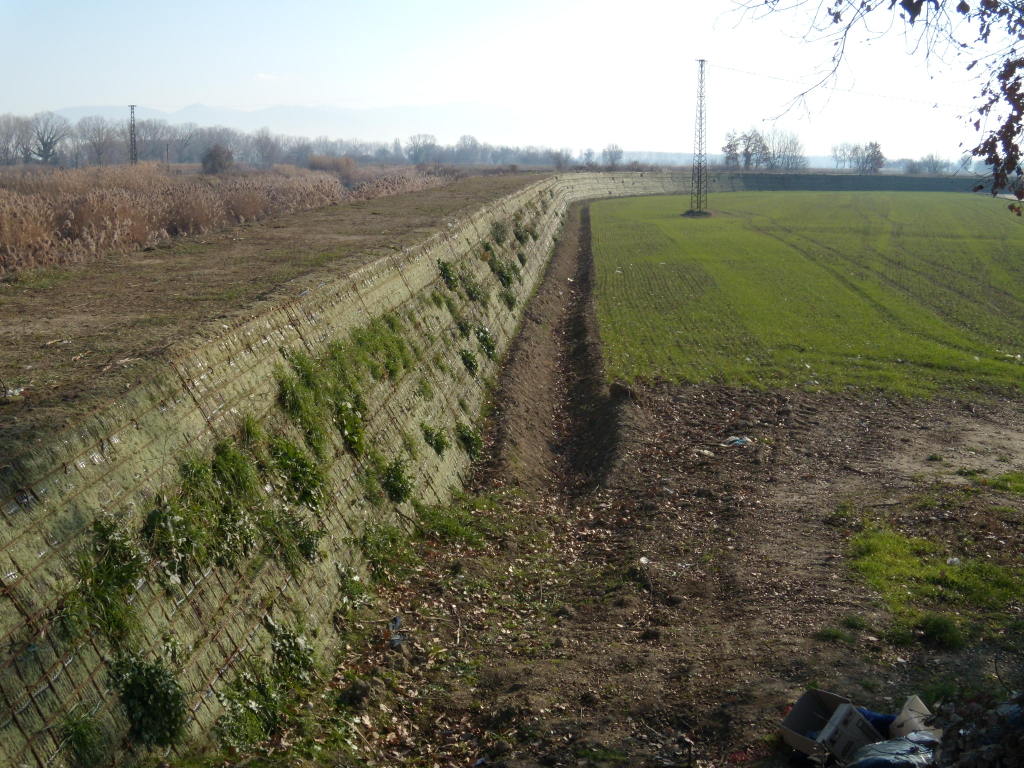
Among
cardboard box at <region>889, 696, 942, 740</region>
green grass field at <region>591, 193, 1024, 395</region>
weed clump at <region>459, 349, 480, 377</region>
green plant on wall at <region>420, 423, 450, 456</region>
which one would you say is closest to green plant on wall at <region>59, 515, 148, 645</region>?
cardboard box at <region>889, 696, 942, 740</region>

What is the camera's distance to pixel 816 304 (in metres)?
26.1

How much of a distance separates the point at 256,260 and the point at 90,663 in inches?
386

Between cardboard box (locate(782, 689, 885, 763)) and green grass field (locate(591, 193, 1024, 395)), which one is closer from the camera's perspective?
cardboard box (locate(782, 689, 885, 763))

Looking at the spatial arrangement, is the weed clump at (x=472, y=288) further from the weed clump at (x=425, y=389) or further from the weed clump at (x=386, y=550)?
the weed clump at (x=386, y=550)

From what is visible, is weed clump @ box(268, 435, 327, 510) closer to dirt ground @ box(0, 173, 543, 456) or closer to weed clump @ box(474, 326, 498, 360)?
dirt ground @ box(0, 173, 543, 456)

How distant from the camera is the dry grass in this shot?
14469 millimetres

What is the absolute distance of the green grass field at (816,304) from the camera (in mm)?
18578

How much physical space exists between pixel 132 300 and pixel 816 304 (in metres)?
21.0

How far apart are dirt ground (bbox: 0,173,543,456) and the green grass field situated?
699 cm

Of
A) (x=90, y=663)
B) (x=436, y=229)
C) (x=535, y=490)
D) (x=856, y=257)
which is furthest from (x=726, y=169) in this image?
(x=90, y=663)

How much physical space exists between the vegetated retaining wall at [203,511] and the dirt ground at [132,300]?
13.5 inches

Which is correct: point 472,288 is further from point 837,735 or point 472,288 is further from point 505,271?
point 837,735

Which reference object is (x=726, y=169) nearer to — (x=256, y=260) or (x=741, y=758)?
(x=256, y=260)

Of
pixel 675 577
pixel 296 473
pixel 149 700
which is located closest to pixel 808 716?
pixel 675 577
